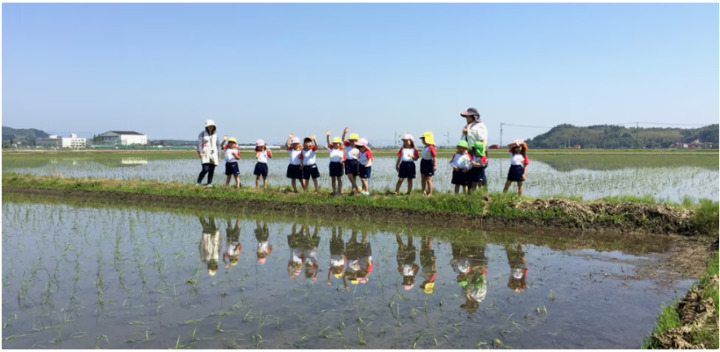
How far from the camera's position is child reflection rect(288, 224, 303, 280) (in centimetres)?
556

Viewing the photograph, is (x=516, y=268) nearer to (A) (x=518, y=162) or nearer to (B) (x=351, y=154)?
(A) (x=518, y=162)

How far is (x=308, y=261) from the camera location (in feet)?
19.9

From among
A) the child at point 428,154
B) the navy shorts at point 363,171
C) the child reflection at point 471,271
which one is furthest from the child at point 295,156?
the child reflection at point 471,271

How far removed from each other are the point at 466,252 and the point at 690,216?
364 centimetres

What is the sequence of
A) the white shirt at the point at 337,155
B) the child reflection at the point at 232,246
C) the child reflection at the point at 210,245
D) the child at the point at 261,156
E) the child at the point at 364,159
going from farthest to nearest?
the child at the point at 261,156, the white shirt at the point at 337,155, the child at the point at 364,159, the child reflection at the point at 232,246, the child reflection at the point at 210,245

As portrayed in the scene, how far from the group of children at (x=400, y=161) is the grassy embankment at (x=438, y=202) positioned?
1.50 feet

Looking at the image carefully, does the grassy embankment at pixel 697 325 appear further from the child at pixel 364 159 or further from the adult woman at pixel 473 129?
the child at pixel 364 159

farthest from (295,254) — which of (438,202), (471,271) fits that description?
(438,202)

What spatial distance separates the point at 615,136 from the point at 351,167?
122891mm

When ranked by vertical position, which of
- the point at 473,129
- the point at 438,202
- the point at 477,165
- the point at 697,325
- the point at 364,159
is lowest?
the point at 697,325

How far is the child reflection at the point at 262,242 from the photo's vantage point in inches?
249

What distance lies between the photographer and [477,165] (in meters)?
9.13

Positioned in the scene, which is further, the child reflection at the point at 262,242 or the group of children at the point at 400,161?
the group of children at the point at 400,161

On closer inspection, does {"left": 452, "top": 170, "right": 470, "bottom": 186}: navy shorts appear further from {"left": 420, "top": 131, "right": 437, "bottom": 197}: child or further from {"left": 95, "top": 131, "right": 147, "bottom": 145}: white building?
{"left": 95, "top": 131, "right": 147, "bottom": 145}: white building
